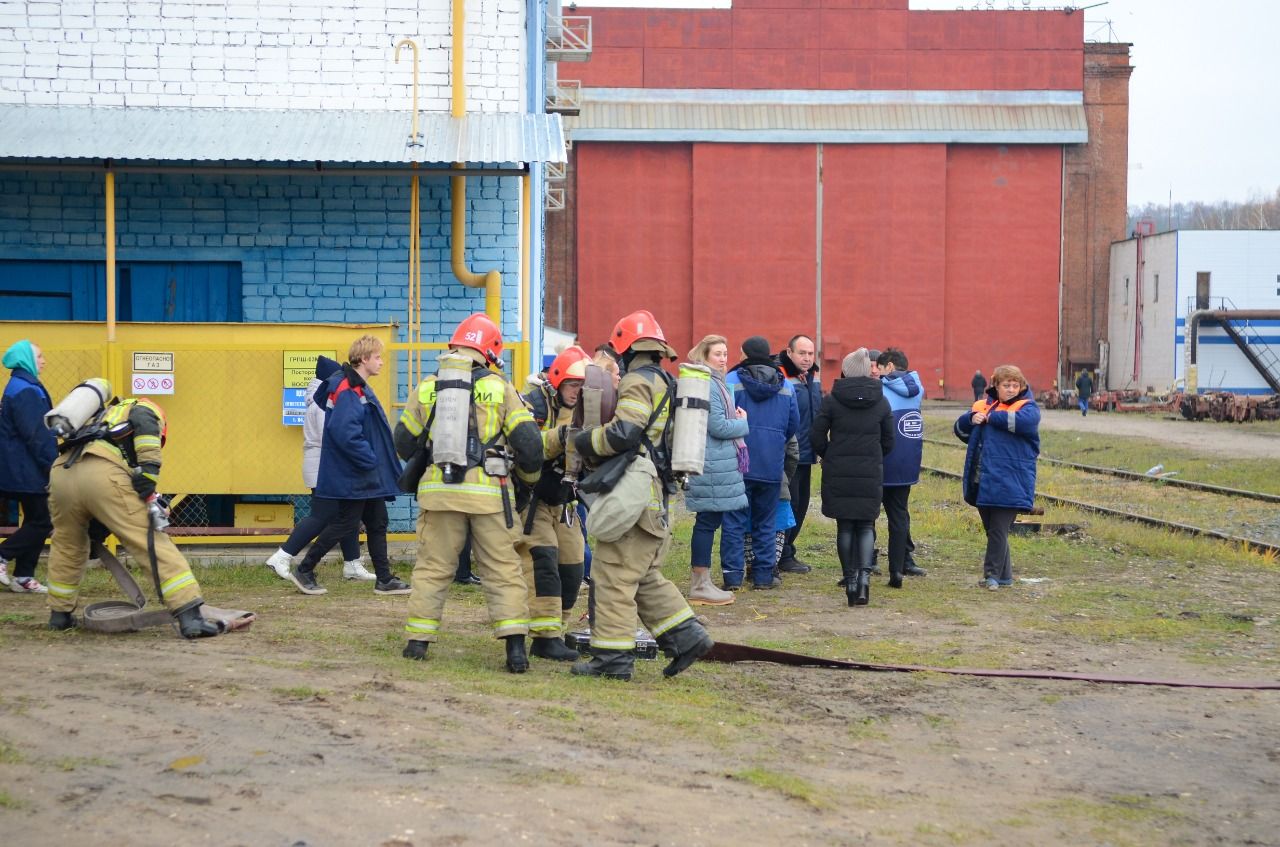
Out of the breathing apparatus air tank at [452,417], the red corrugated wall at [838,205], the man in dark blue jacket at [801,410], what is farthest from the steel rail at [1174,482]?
the red corrugated wall at [838,205]

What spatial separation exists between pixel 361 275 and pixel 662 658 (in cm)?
574

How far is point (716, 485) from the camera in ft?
32.7

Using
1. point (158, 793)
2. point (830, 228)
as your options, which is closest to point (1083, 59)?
point (830, 228)

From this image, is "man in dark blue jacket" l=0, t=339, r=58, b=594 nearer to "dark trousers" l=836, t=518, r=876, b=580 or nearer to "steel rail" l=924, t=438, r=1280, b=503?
"dark trousers" l=836, t=518, r=876, b=580

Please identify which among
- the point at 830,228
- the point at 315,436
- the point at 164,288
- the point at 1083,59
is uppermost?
the point at 1083,59

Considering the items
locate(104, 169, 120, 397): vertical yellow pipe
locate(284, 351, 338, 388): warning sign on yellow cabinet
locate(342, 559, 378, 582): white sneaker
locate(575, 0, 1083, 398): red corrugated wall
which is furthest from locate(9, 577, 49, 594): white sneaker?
locate(575, 0, 1083, 398): red corrugated wall

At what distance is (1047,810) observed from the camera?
17.4 ft

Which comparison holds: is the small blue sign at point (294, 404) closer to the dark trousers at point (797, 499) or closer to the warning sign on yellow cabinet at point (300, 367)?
the warning sign on yellow cabinet at point (300, 367)

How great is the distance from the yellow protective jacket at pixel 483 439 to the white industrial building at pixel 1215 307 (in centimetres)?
4428

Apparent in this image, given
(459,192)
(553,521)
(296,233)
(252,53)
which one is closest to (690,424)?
(553,521)

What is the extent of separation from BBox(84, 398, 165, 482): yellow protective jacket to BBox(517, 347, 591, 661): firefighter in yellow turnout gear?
6.72ft

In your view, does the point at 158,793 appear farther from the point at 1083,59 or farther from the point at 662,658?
the point at 1083,59

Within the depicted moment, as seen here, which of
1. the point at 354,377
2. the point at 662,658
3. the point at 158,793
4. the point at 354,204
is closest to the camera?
the point at 158,793

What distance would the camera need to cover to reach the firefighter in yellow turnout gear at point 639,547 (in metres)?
7.13
